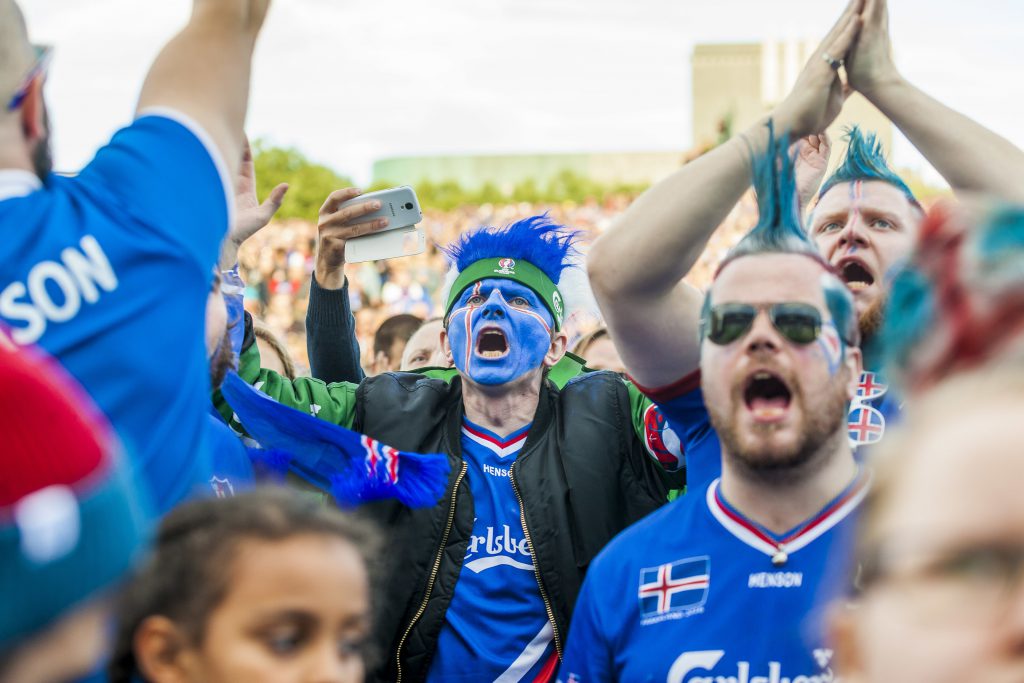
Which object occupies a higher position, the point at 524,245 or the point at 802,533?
the point at 524,245

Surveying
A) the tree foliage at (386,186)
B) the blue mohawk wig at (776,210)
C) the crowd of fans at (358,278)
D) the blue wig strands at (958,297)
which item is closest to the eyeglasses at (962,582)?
the blue wig strands at (958,297)

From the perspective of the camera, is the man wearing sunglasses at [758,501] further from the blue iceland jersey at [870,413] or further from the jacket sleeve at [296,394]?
the jacket sleeve at [296,394]

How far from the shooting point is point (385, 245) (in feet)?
13.0

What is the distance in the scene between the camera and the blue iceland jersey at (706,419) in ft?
8.91

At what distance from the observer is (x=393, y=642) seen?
336 centimetres

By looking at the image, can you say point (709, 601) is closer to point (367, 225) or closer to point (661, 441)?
point (661, 441)

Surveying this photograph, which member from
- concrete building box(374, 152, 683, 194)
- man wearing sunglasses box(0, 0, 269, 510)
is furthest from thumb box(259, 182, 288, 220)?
concrete building box(374, 152, 683, 194)

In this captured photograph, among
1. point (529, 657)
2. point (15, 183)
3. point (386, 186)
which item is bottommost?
point (529, 657)

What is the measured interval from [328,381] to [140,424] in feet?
8.53

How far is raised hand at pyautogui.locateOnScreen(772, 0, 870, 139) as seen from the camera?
2.49 meters

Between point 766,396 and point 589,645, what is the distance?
0.66m

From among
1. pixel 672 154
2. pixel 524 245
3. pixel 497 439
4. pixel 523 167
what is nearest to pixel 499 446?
pixel 497 439

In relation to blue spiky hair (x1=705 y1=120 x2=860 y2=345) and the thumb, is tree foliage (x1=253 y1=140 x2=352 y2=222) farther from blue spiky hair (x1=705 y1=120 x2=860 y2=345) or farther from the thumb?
blue spiky hair (x1=705 y1=120 x2=860 y2=345)

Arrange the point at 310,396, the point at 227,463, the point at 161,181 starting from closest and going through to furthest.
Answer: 1. the point at 161,181
2. the point at 227,463
3. the point at 310,396
